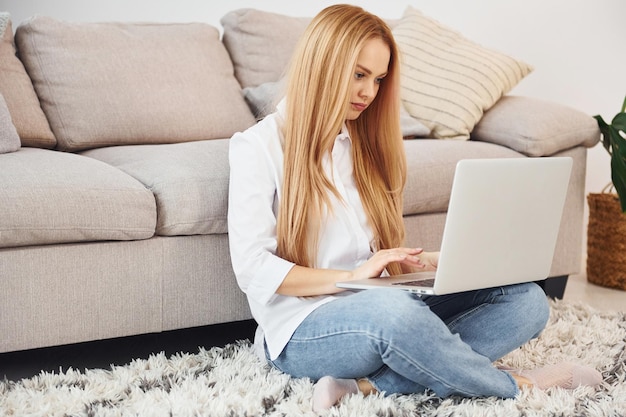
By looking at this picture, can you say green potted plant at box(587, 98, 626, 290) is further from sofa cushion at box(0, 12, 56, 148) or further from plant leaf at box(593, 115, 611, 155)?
sofa cushion at box(0, 12, 56, 148)

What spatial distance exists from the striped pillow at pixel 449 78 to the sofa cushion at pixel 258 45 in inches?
15.2

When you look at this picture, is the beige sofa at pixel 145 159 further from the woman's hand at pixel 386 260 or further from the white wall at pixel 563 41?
the white wall at pixel 563 41

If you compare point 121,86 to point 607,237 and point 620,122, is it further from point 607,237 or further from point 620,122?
point 607,237

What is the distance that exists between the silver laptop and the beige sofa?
48cm

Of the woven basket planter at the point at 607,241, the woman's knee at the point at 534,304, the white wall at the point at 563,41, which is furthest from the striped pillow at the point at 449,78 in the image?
the woman's knee at the point at 534,304

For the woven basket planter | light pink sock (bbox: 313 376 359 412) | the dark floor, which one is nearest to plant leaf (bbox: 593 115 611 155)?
the woven basket planter

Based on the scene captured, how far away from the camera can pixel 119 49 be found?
7.88 ft

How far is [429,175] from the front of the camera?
2.21m

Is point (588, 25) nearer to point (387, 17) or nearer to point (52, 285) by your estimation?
point (387, 17)

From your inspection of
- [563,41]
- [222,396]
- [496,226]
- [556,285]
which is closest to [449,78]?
[556,285]

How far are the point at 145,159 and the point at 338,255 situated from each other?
59cm

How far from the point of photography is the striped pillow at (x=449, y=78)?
8.51 feet

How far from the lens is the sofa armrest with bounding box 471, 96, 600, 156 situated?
247 centimetres

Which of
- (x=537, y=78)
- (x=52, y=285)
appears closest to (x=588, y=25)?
(x=537, y=78)
